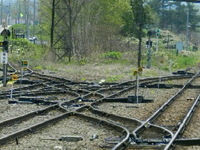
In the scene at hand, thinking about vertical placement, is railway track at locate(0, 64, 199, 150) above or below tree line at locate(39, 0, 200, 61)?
below

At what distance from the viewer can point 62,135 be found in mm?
9594

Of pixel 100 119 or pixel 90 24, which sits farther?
pixel 90 24

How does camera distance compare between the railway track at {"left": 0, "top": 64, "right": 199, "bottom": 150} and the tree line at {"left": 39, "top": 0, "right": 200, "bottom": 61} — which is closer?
the railway track at {"left": 0, "top": 64, "right": 199, "bottom": 150}

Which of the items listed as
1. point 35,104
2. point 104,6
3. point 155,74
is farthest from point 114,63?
point 35,104

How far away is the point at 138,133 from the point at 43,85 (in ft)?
35.4

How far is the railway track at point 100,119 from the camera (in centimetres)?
881

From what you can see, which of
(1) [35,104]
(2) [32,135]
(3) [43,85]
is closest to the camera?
(2) [32,135]

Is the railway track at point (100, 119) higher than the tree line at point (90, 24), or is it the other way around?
the tree line at point (90, 24)

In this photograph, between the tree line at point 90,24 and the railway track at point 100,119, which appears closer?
the railway track at point 100,119

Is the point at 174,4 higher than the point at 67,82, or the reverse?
the point at 174,4

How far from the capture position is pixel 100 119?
11156mm

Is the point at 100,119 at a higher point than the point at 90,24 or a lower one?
lower

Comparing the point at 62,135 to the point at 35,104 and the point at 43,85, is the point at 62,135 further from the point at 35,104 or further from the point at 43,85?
the point at 43,85

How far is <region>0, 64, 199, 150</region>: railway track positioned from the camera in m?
8.81
